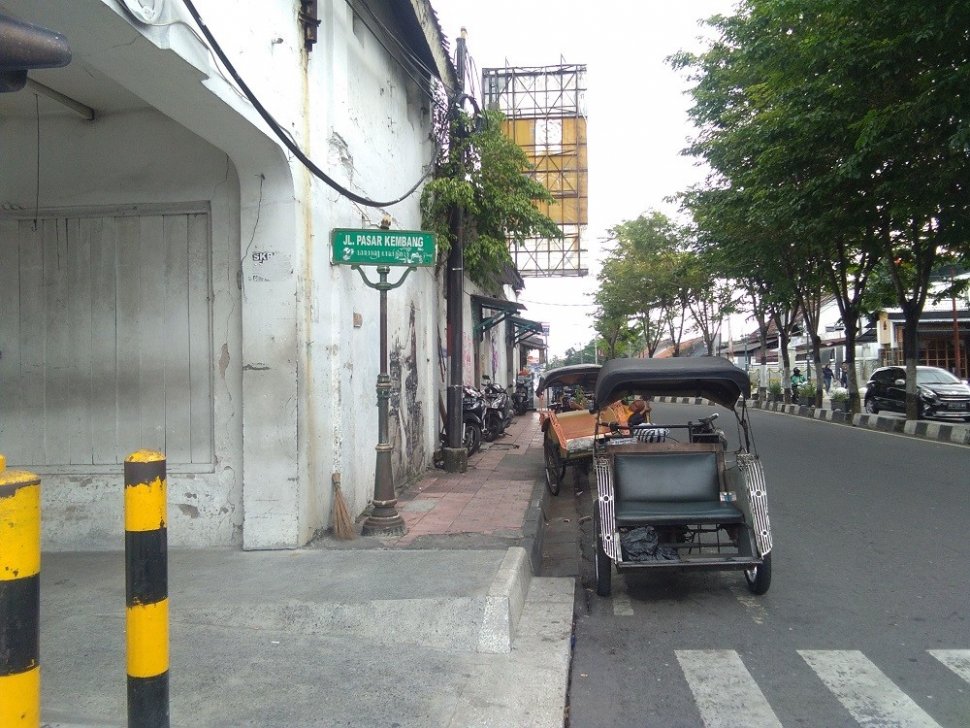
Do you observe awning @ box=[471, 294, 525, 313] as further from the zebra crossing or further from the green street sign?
the zebra crossing

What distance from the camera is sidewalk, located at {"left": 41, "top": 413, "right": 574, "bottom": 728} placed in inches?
145

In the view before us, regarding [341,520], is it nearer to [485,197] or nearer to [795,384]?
[485,197]

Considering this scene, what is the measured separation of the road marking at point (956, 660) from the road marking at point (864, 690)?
401 mm

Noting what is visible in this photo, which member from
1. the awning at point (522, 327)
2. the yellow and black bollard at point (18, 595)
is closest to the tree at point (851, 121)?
the awning at point (522, 327)

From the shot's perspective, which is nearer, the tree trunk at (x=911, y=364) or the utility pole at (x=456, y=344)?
the utility pole at (x=456, y=344)

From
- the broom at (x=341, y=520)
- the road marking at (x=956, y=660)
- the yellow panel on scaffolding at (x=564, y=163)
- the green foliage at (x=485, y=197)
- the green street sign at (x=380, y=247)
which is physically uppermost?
the yellow panel on scaffolding at (x=564, y=163)

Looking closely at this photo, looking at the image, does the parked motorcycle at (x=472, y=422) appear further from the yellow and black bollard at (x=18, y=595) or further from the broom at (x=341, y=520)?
the yellow and black bollard at (x=18, y=595)

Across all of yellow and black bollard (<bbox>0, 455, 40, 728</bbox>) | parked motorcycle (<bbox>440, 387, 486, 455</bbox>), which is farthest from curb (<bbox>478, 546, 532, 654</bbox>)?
parked motorcycle (<bbox>440, 387, 486, 455</bbox>)

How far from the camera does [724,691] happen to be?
3953 millimetres

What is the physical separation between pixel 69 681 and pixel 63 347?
3529mm

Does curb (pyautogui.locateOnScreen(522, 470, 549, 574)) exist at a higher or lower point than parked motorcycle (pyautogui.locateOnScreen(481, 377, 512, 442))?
lower

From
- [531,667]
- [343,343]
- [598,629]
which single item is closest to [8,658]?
[531,667]

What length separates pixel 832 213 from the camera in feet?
44.5

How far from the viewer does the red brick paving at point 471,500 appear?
23.3 feet
